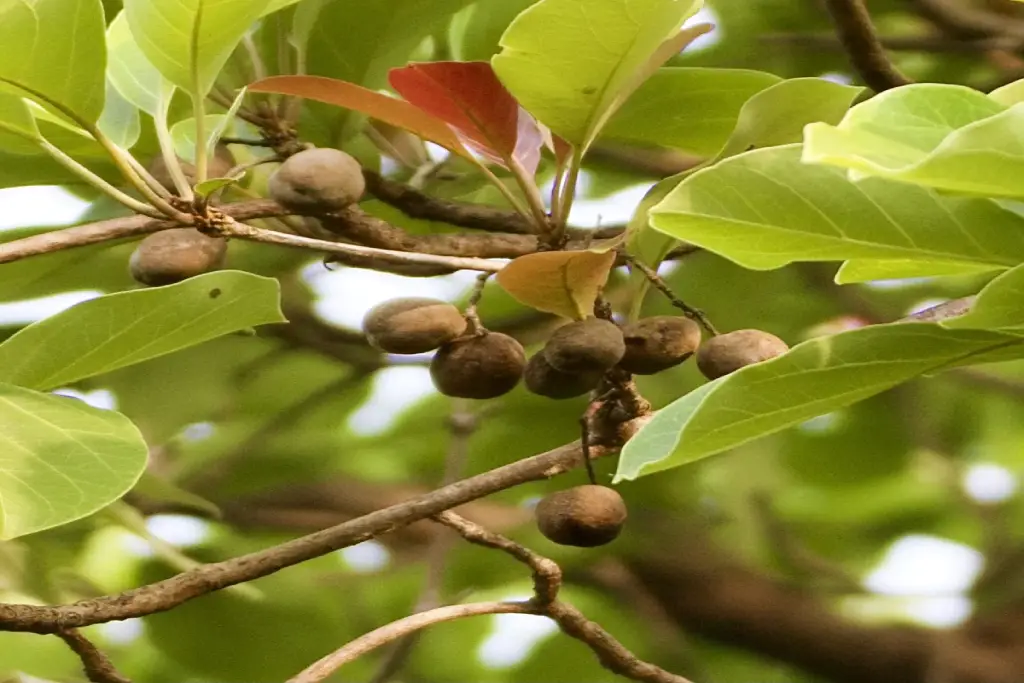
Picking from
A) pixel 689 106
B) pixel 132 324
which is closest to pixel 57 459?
pixel 132 324

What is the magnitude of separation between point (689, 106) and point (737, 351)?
0.63 feet

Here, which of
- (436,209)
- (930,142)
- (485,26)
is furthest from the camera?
(485,26)

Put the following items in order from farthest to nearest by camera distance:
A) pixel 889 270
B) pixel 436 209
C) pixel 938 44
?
pixel 938 44 → pixel 436 209 → pixel 889 270

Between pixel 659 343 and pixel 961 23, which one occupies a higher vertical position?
pixel 961 23

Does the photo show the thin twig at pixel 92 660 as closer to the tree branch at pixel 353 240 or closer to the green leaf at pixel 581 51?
the tree branch at pixel 353 240

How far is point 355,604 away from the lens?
94cm

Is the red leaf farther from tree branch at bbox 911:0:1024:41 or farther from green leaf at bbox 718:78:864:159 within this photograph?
tree branch at bbox 911:0:1024:41

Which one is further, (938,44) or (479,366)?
(938,44)

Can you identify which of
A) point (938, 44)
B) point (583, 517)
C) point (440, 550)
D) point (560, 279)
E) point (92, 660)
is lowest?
point (440, 550)

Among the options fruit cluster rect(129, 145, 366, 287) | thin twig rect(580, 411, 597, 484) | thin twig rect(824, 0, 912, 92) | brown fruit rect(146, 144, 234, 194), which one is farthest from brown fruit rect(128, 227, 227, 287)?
thin twig rect(824, 0, 912, 92)

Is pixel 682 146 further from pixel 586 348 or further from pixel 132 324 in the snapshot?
pixel 132 324

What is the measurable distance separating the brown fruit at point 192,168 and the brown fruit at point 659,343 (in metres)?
0.29

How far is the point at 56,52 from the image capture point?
0.41 meters

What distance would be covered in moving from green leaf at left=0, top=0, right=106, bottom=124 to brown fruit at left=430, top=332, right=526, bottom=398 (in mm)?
203
